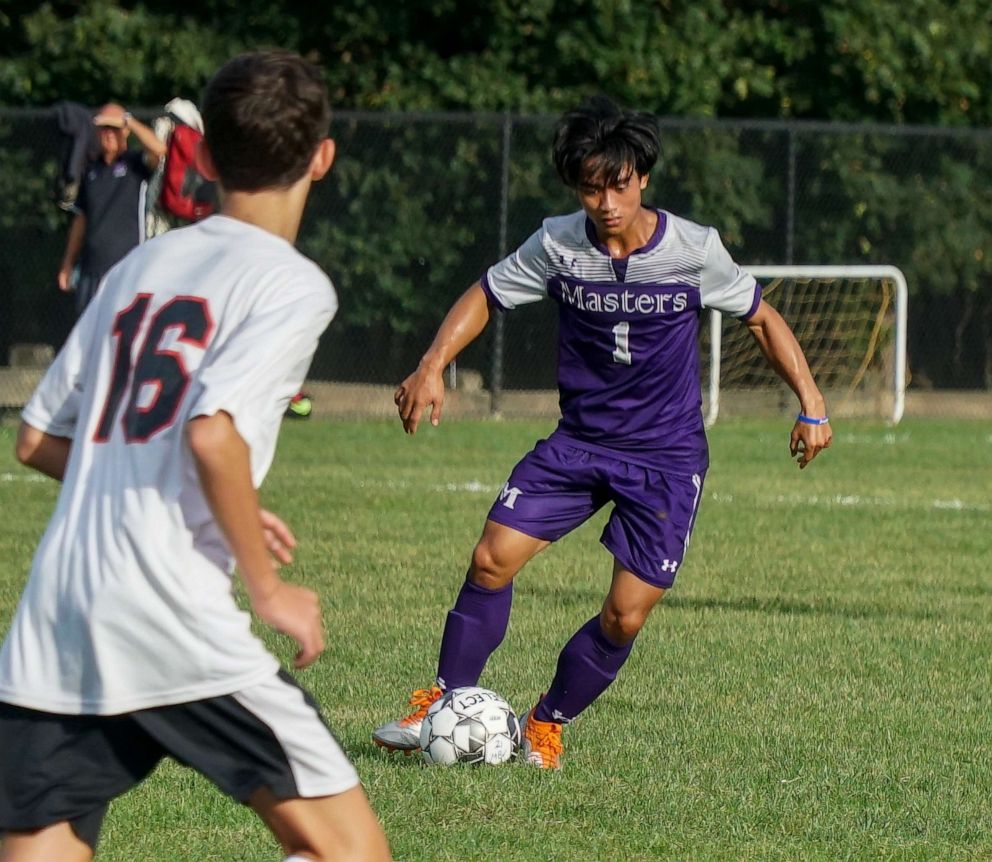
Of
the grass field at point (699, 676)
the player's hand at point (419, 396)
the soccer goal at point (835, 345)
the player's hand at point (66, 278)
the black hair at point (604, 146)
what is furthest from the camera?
the soccer goal at point (835, 345)

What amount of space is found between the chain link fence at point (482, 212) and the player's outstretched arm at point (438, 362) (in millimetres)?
10229

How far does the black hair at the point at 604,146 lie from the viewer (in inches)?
197

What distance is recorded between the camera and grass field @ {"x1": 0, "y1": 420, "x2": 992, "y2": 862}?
445cm

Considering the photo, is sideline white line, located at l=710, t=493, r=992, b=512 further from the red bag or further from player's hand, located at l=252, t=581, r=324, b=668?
player's hand, located at l=252, t=581, r=324, b=668

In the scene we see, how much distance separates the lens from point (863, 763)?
511cm

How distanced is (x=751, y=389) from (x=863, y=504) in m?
5.92

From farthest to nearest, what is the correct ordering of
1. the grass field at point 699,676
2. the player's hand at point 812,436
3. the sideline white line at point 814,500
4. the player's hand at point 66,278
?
1. the player's hand at point 66,278
2. the sideline white line at point 814,500
3. the player's hand at point 812,436
4. the grass field at point 699,676

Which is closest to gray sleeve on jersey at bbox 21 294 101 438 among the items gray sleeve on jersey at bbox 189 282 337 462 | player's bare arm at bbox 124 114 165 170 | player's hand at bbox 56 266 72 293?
gray sleeve on jersey at bbox 189 282 337 462

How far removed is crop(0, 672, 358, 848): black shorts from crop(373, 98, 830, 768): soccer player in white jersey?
7.54 ft

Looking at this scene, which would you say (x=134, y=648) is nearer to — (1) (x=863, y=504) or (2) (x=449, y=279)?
(1) (x=863, y=504)

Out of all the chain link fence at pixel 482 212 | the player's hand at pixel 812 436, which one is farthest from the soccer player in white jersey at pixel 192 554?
the chain link fence at pixel 482 212

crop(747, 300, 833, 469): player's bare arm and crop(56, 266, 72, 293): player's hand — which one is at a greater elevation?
crop(747, 300, 833, 469): player's bare arm

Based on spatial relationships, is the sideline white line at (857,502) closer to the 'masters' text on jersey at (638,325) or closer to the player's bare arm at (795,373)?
the player's bare arm at (795,373)

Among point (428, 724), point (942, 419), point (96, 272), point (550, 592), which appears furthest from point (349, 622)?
point (942, 419)
